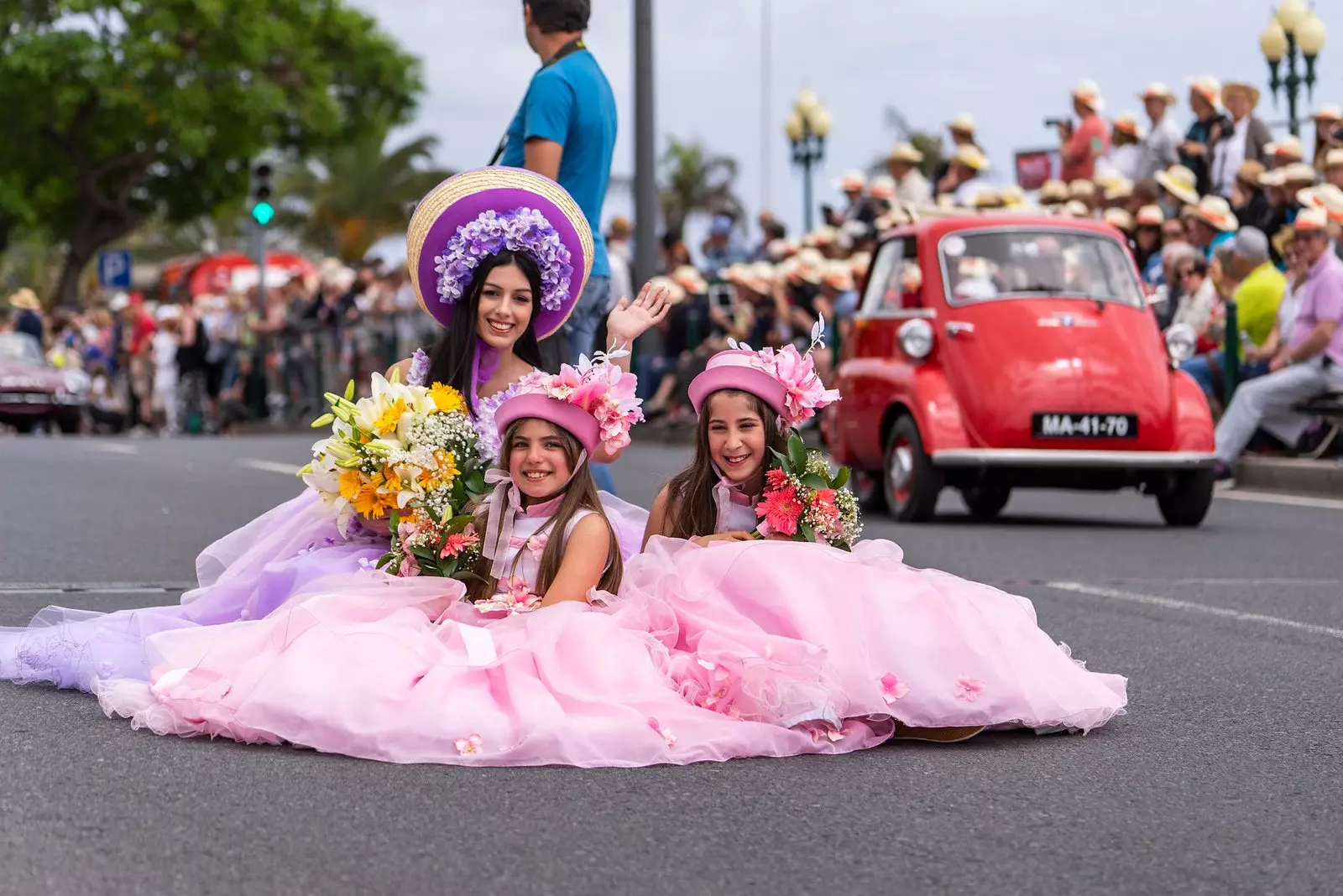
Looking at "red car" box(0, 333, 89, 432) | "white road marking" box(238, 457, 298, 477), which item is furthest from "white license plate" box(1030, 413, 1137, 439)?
"red car" box(0, 333, 89, 432)

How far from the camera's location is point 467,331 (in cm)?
666

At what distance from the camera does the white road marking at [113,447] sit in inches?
784

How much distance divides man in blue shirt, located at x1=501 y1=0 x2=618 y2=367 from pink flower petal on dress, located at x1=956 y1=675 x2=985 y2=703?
3033 millimetres

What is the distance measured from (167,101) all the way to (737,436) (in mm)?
42812

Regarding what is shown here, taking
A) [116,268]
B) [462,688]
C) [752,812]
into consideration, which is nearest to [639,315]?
[462,688]

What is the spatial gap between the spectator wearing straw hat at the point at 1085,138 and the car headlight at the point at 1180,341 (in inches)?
254

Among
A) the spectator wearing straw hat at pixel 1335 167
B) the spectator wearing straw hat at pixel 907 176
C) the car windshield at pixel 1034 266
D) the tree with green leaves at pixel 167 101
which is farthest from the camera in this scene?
the tree with green leaves at pixel 167 101

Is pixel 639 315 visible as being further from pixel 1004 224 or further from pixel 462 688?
pixel 1004 224

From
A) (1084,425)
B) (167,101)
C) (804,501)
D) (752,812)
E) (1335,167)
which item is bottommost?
(752,812)

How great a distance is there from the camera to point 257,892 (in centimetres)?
363

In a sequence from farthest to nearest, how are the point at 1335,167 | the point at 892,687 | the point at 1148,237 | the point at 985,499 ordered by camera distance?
1. the point at 1148,237
2. the point at 1335,167
3. the point at 985,499
4. the point at 892,687

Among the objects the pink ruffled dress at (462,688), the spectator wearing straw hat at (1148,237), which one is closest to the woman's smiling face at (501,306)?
the pink ruffled dress at (462,688)

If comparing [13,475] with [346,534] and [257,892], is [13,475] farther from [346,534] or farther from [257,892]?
[257,892]

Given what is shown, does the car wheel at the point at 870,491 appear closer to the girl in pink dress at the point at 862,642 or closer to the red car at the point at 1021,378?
the red car at the point at 1021,378
